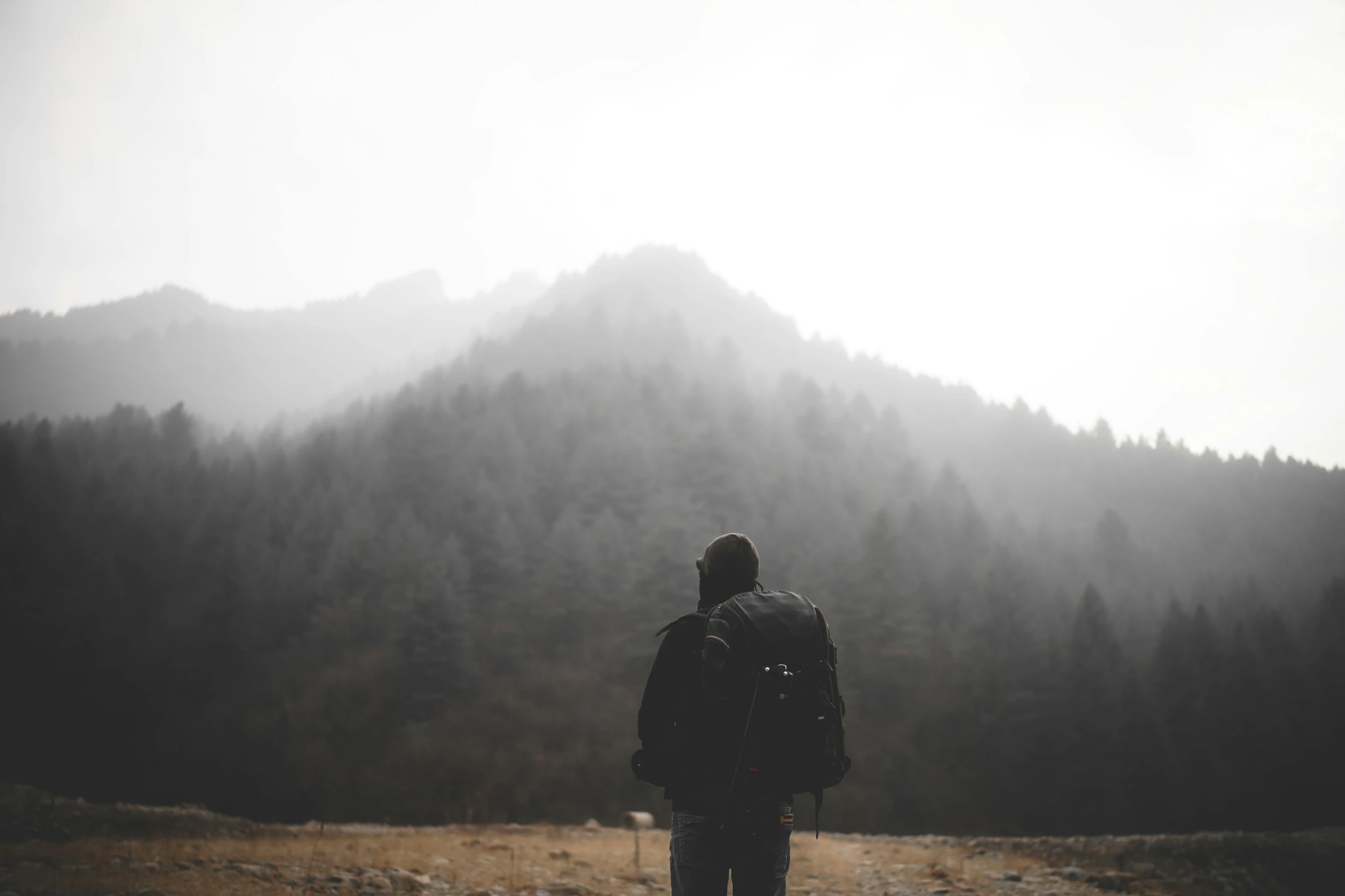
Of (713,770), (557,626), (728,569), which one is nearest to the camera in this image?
(713,770)

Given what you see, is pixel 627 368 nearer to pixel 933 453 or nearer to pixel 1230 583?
pixel 933 453

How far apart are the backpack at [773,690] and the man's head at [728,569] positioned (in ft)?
0.88

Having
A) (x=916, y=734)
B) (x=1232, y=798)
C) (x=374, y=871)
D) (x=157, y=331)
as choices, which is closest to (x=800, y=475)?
(x=916, y=734)

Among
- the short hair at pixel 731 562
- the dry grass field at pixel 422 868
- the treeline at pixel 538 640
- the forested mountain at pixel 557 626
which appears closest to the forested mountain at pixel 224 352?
the forested mountain at pixel 557 626

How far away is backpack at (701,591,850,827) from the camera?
10.4 ft

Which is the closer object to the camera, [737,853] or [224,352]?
[737,853]

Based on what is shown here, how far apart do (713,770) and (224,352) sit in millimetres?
148540

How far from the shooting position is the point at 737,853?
3215 mm

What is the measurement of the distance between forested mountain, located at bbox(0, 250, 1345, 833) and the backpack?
39.6 m

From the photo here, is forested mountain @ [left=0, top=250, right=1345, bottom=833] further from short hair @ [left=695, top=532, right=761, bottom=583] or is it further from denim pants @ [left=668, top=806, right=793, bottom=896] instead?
short hair @ [left=695, top=532, right=761, bottom=583]

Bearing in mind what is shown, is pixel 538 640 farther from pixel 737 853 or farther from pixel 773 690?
pixel 773 690

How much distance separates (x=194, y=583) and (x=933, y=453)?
92.4 metres

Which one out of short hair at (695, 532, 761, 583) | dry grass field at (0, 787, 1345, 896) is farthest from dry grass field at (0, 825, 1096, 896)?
short hair at (695, 532, 761, 583)

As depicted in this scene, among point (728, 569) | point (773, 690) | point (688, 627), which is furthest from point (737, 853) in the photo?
point (728, 569)
